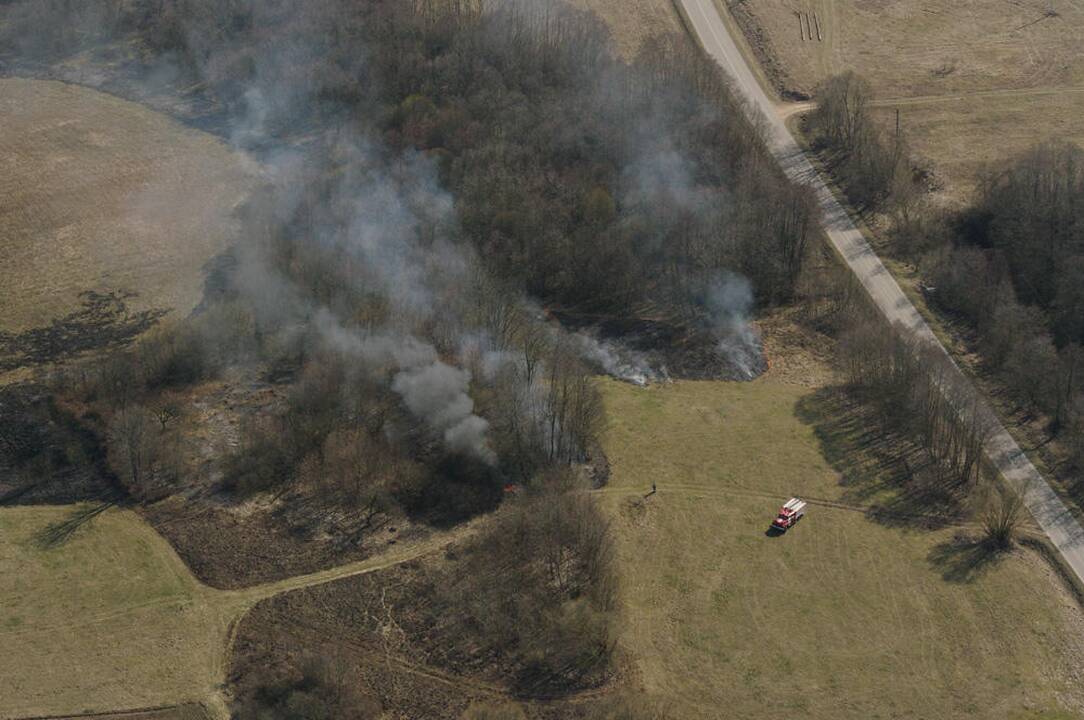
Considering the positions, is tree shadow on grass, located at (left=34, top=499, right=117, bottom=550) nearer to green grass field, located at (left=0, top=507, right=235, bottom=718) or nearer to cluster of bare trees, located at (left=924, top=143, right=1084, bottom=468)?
green grass field, located at (left=0, top=507, right=235, bottom=718)

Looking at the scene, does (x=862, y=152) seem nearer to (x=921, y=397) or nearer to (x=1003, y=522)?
(x=921, y=397)

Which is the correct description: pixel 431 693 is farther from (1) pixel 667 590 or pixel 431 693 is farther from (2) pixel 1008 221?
(2) pixel 1008 221

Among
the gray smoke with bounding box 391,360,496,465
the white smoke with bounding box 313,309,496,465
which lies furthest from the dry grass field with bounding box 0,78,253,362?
the gray smoke with bounding box 391,360,496,465

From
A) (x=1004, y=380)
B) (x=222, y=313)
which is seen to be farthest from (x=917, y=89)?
(x=222, y=313)

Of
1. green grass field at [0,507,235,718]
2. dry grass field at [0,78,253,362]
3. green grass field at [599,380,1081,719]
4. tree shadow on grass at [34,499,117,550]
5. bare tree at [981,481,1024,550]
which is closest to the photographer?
green grass field at [0,507,235,718]

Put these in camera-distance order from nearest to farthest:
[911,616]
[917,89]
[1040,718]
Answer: [1040,718] < [911,616] < [917,89]

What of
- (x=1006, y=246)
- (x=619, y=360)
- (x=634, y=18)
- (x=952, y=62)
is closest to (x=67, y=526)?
(x=619, y=360)
